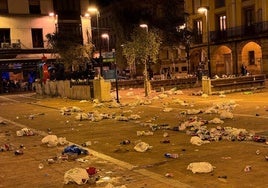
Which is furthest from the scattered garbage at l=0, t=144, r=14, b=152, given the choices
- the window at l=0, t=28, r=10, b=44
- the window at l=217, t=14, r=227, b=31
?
the window at l=0, t=28, r=10, b=44

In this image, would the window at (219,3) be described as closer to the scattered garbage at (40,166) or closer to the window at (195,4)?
the window at (195,4)

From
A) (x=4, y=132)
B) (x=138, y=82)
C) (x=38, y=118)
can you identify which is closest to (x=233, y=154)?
(x=4, y=132)

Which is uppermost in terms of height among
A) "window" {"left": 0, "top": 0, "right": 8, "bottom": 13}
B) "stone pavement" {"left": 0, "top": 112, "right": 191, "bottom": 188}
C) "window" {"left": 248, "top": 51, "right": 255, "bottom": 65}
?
"window" {"left": 0, "top": 0, "right": 8, "bottom": 13}

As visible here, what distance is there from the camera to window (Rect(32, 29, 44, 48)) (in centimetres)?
5550

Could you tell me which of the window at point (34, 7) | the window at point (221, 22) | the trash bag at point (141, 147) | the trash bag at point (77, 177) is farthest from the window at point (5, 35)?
the trash bag at point (77, 177)

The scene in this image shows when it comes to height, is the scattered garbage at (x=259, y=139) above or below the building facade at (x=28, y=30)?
below

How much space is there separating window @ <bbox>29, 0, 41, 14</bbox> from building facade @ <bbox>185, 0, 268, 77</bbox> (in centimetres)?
1845

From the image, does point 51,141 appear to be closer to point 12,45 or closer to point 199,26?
point 12,45

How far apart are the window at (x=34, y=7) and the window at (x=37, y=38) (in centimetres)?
231

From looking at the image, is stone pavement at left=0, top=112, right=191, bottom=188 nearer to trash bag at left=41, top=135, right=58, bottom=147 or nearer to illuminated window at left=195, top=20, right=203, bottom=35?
trash bag at left=41, top=135, right=58, bottom=147

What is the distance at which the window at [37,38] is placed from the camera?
2185 inches

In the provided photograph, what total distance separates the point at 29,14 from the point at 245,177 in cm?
5078

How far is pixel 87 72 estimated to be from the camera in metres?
39.5

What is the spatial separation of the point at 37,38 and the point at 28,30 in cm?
146
